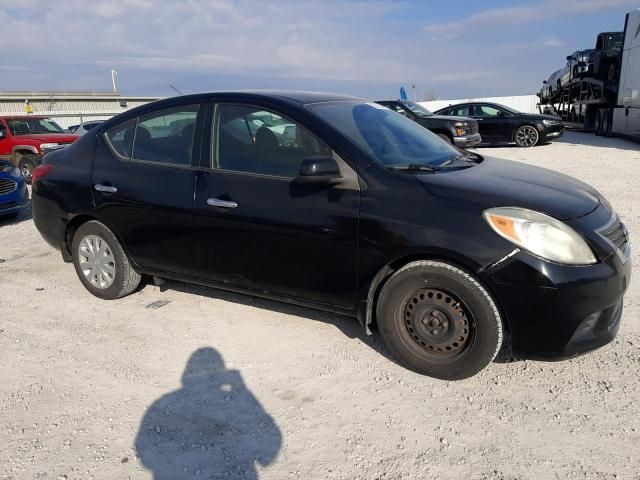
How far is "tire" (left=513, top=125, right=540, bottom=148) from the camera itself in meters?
16.5

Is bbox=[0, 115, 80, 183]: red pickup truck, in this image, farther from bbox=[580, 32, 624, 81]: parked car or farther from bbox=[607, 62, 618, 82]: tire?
bbox=[580, 32, 624, 81]: parked car

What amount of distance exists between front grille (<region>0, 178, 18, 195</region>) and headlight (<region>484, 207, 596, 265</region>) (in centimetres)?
756

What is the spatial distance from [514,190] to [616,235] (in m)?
0.65

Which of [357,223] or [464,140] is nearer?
[357,223]

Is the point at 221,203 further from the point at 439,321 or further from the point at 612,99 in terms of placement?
the point at 612,99

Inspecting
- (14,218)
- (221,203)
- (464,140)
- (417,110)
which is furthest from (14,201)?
(417,110)

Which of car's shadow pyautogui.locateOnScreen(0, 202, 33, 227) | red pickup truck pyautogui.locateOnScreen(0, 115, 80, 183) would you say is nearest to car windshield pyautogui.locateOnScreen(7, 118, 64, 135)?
red pickup truck pyautogui.locateOnScreen(0, 115, 80, 183)

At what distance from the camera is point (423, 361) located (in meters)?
3.17

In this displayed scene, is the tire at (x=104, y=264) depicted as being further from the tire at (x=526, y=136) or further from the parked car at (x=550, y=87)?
the parked car at (x=550, y=87)

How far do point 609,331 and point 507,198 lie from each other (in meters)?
0.97

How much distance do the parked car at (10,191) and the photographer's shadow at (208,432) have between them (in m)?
6.10

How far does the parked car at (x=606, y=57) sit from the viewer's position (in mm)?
18547

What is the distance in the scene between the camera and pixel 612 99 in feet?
60.7

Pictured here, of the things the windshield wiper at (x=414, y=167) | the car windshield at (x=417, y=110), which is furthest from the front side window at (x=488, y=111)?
the windshield wiper at (x=414, y=167)
